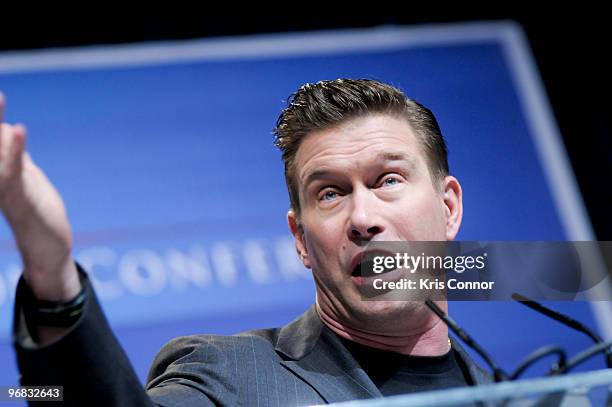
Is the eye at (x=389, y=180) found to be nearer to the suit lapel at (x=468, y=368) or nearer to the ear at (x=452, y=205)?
the ear at (x=452, y=205)

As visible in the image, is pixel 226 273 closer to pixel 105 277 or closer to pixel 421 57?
pixel 105 277

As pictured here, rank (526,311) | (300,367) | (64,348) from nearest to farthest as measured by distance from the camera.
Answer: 1. (64,348)
2. (300,367)
3. (526,311)

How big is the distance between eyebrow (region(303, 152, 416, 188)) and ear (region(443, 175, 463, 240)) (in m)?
0.14

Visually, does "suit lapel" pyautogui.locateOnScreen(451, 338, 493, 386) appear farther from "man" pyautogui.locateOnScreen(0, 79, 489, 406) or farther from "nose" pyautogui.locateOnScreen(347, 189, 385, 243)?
"nose" pyautogui.locateOnScreen(347, 189, 385, 243)

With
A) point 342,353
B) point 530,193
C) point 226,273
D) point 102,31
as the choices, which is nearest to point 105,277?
point 226,273

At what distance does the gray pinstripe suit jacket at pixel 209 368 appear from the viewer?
3.60 feet

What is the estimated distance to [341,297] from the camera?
1.67m

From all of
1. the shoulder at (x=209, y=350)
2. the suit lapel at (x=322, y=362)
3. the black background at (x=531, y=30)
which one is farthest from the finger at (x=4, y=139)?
the black background at (x=531, y=30)

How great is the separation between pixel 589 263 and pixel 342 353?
46 centimetres

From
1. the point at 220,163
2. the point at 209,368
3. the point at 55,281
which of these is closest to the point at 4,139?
the point at 55,281

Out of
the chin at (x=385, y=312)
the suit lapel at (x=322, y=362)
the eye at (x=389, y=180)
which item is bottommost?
the suit lapel at (x=322, y=362)

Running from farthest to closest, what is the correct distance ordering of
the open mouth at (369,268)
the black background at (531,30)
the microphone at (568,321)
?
the black background at (531,30) < the open mouth at (369,268) < the microphone at (568,321)

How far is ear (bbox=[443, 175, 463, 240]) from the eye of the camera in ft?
6.03

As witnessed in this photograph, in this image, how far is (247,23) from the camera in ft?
9.68
